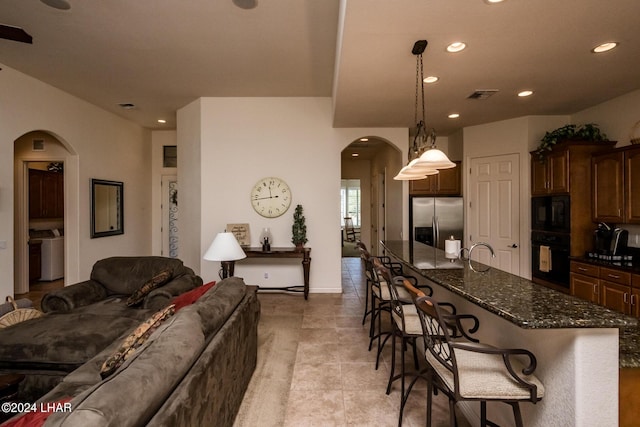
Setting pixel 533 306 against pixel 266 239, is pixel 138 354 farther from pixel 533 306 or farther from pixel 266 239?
pixel 266 239

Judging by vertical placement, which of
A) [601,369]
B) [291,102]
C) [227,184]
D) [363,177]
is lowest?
[601,369]

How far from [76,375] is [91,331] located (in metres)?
0.71

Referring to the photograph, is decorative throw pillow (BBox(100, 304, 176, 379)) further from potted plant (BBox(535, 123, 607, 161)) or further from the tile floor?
potted plant (BBox(535, 123, 607, 161))

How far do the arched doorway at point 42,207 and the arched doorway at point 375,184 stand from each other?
16.1 feet

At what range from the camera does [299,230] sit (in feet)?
17.1

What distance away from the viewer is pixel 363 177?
10.4 meters

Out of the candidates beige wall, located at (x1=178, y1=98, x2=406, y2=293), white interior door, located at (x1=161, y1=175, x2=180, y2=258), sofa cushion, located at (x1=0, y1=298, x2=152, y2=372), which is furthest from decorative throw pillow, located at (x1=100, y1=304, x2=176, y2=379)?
white interior door, located at (x1=161, y1=175, x2=180, y2=258)

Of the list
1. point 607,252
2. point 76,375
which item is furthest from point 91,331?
point 607,252

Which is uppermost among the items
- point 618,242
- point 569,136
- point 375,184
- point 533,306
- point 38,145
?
point 38,145

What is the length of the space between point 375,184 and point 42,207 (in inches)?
301

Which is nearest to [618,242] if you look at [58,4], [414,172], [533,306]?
[414,172]

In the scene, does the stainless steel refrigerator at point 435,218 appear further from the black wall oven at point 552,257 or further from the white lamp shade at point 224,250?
the white lamp shade at point 224,250

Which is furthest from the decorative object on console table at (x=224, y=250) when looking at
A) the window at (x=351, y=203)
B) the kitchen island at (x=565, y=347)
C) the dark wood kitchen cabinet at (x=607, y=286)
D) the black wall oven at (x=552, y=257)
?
the window at (x=351, y=203)

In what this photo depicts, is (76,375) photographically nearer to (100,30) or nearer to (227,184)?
(100,30)
